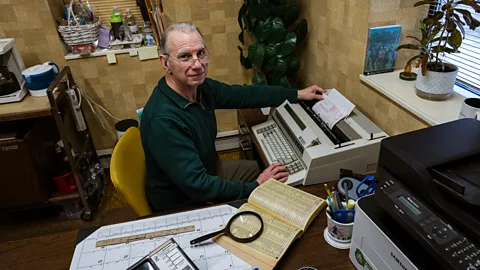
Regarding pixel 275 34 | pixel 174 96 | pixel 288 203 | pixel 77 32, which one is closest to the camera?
pixel 288 203

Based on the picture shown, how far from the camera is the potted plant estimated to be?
127cm

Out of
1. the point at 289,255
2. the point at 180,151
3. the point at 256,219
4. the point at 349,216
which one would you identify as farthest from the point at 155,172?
the point at 349,216

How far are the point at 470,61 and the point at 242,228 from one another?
1180mm

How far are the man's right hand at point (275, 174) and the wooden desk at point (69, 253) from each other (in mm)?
284

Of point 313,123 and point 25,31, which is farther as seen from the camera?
point 25,31

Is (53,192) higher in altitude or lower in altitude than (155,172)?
lower

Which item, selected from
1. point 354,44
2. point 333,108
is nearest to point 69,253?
point 333,108

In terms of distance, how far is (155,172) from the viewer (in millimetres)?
1477

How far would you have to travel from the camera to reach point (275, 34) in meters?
2.17

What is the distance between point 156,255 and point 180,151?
45 cm

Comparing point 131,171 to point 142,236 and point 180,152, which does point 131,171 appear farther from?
point 142,236

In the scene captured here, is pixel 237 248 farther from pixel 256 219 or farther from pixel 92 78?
pixel 92 78

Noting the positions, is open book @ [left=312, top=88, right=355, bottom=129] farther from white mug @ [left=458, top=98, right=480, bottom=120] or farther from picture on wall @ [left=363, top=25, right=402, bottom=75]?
white mug @ [left=458, top=98, right=480, bottom=120]

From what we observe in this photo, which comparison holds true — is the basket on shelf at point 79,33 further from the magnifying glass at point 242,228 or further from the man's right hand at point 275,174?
the magnifying glass at point 242,228
